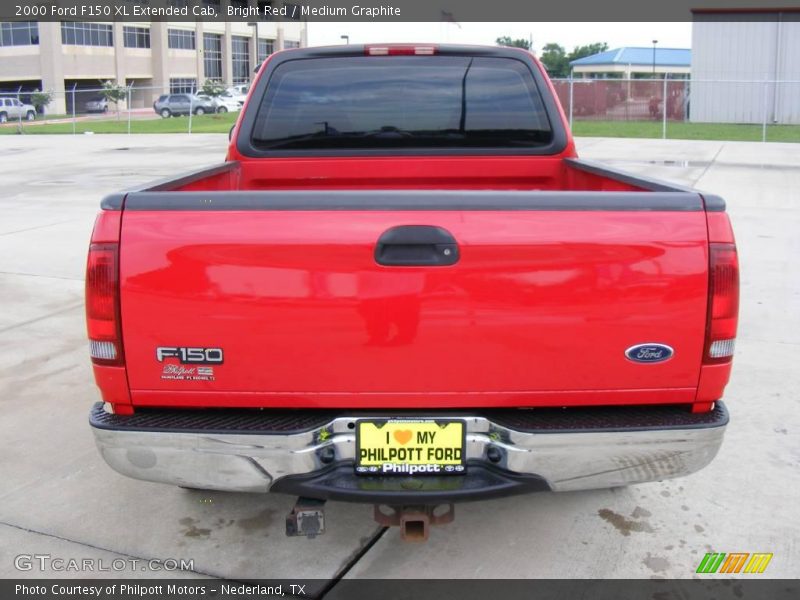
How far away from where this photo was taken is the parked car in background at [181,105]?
50656mm

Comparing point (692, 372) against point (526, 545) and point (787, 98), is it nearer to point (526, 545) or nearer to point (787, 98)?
point (526, 545)

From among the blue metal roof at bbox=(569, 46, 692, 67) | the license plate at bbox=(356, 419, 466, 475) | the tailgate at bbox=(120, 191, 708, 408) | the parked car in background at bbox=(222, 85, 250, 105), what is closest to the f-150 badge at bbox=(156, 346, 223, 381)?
the tailgate at bbox=(120, 191, 708, 408)

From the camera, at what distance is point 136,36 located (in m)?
71.8

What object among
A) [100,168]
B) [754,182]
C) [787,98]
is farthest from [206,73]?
[754,182]

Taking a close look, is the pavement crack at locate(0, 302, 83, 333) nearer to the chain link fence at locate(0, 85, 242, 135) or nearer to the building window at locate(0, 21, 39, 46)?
the chain link fence at locate(0, 85, 242, 135)

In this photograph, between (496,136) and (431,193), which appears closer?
(431,193)

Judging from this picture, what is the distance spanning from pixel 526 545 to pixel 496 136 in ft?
6.90

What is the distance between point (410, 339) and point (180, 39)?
260 feet

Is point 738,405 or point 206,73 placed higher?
point 206,73

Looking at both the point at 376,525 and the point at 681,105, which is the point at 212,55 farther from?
the point at 376,525

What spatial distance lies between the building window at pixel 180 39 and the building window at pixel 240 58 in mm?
7362

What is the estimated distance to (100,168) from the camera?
18.7 meters

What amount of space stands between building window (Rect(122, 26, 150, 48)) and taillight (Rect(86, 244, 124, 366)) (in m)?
72.9

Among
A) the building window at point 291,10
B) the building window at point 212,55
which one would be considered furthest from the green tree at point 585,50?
the building window at point 212,55
